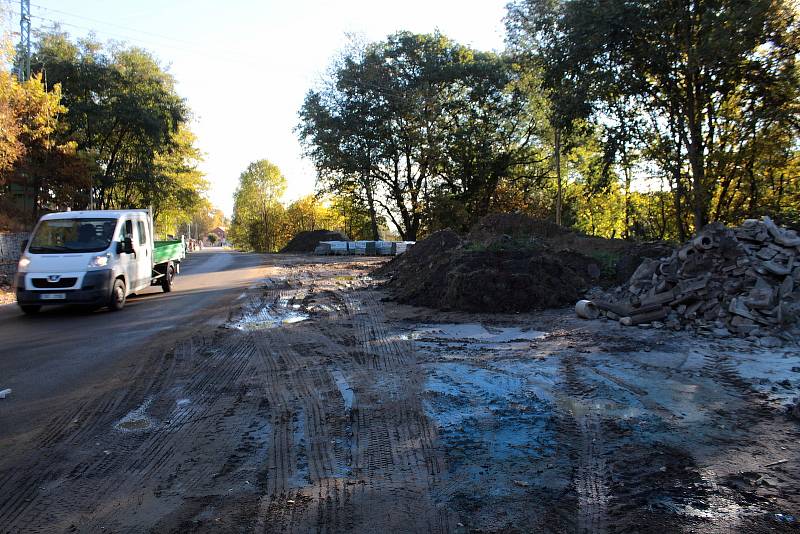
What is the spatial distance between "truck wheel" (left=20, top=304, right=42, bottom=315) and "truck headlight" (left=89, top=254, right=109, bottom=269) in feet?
4.93

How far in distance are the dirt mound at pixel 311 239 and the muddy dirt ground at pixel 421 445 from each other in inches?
1872

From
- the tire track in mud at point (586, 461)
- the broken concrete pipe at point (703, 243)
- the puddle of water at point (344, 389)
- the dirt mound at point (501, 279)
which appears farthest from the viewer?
the dirt mound at point (501, 279)

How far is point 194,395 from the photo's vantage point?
18.5 feet

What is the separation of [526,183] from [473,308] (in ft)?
110

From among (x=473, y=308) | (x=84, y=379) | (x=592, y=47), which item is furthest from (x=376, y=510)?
(x=592, y=47)

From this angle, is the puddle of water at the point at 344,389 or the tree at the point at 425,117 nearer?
the puddle of water at the point at 344,389

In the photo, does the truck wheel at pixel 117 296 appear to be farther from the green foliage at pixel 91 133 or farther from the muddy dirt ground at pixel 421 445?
the green foliage at pixel 91 133

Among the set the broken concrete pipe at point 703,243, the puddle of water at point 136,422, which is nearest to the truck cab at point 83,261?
the puddle of water at point 136,422

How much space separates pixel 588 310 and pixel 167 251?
12.1m

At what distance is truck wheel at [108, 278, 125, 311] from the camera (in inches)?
464

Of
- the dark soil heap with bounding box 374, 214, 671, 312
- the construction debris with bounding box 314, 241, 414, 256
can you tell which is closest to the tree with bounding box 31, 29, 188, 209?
the construction debris with bounding box 314, 241, 414, 256

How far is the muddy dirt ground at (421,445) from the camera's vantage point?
10.5 ft

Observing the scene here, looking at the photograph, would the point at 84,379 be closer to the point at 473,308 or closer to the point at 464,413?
the point at 464,413

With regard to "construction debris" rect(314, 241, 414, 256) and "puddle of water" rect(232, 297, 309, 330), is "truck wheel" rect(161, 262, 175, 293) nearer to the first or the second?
"puddle of water" rect(232, 297, 309, 330)
